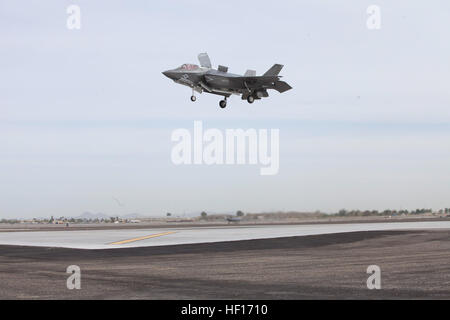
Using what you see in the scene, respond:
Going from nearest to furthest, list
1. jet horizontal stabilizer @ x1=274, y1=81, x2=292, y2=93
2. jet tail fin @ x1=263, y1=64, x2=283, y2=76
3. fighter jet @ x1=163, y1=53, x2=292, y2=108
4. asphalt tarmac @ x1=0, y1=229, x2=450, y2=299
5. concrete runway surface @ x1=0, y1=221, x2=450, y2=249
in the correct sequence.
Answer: asphalt tarmac @ x1=0, y1=229, x2=450, y2=299 → concrete runway surface @ x1=0, y1=221, x2=450, y2=249 → fighter jet @ x1=163, y1=53, x2=292, y2=108 → jet tail fin @ x1=263, y1=64, x2=283, y2=76 → jet horizontal stabilizer @ x1=274, y1=81, x2=292, y2=93

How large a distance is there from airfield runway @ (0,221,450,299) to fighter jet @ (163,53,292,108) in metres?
14.2

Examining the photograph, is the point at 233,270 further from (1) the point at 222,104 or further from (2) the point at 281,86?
(2) the point at 281,86

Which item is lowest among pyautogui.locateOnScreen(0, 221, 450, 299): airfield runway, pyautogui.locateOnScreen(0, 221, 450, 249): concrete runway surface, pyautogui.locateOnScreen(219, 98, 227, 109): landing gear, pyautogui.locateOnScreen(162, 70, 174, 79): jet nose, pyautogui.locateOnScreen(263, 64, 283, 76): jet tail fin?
pyautogui.locateOnScreen(0, 221, 450, 249): concrete runway surface

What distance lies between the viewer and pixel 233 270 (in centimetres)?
2408

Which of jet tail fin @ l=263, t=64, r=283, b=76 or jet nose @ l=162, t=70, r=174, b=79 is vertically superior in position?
jet tail fin @ l=263, t=64, r=283, b=76

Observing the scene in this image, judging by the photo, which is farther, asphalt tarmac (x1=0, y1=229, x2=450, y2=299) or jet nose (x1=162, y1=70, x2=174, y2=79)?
jet nose (x1=162, y1=70, x2=174, y2=79)

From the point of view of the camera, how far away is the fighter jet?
46031 mm

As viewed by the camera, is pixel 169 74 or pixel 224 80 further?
pixel 224 80

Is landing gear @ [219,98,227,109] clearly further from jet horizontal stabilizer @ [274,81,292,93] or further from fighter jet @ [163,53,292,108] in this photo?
jet horizontal stabilizer @ [274,81,292,93]

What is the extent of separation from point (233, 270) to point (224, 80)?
27675 millimetres

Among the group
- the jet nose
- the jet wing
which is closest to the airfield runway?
the jet nose

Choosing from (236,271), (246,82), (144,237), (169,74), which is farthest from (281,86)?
(236,271)

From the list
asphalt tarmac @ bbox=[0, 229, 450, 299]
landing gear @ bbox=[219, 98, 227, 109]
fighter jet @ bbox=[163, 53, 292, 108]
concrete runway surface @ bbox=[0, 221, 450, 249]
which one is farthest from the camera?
landing gear @ bbox=[219, 98, 227, 109]
